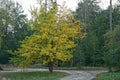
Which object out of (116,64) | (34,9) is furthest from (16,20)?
(116,64)

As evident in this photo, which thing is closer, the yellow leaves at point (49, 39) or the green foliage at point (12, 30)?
the yellow leaves at point (49, 39)

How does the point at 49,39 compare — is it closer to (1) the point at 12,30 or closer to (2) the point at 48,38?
(2) the point at 48,38

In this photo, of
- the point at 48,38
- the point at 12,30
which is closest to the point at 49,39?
the point at 48,38

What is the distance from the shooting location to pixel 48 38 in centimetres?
3491

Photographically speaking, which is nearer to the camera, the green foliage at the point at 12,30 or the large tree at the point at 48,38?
the large tree at the point at 48,38

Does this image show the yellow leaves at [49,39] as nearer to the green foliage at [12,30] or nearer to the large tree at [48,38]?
the large tree at [48,38]

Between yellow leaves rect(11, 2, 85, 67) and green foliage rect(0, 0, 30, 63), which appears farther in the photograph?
green foliage rect(0, 0, 30, 63)

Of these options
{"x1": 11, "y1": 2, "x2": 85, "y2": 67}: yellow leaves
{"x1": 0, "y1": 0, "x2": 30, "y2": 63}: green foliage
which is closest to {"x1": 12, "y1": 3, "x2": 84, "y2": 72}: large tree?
{"x1": 11, "y1": 2, "x2": 85, "y2": 67}: yellow leaves

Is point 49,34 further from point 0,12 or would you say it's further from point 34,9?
point 0,12

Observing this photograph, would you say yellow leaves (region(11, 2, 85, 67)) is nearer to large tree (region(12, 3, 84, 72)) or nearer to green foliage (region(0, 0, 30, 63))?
large tree (region(12, 3, 84, 72))

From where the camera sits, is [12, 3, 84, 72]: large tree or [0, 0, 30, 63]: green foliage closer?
[12, 3, 84, 72]: large tree

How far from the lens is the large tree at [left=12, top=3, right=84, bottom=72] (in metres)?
34.7

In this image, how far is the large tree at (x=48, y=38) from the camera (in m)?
34.7

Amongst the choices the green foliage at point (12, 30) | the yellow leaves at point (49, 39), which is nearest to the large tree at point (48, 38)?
the yellow leaves at point (49, 39)
